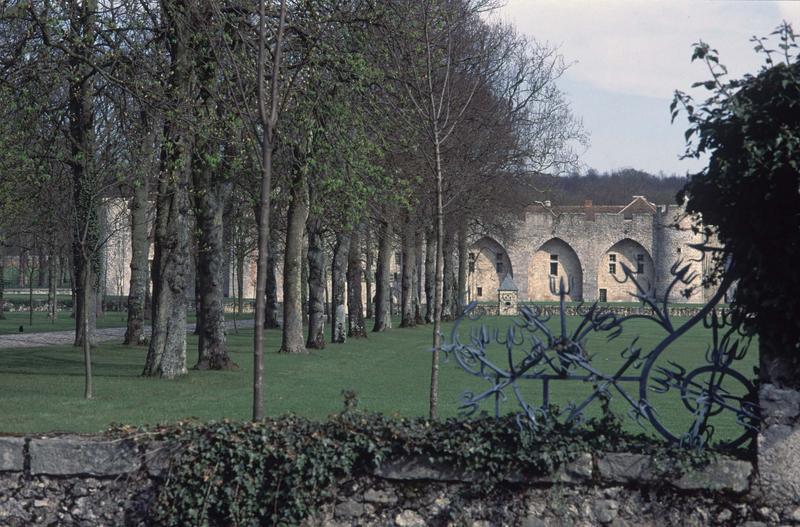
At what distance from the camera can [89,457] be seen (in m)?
6.92

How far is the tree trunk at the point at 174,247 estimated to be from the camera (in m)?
17.5

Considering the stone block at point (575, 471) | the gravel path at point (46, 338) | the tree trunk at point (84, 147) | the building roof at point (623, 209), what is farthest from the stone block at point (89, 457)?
the building roof at point (623, 209)

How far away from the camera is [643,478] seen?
21.7 ft

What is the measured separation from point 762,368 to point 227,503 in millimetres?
3694

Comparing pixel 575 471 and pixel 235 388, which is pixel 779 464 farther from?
pixel 235 388

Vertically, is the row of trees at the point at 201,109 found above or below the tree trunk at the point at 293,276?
above

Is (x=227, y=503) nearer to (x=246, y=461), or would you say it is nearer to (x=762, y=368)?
(x=246, y=461)

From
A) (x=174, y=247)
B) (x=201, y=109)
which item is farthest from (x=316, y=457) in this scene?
(x=174, y=247)

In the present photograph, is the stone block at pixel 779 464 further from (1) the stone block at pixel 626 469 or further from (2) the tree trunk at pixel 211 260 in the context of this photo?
(2) the tree trunk at pixel 211 260

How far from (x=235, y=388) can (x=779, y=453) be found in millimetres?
12639

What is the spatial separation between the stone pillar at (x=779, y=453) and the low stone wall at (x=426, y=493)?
6 centimetres

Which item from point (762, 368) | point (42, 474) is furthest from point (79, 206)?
point (762, 368)

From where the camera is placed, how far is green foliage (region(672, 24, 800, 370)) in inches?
248

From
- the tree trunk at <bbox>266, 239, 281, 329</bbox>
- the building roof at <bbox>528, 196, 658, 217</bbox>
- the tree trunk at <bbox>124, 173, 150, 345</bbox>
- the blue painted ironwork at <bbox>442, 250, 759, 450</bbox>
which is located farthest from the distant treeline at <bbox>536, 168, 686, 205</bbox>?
the blue painted ironwork at <bbox>442, 250, 759, 450</bbox>
